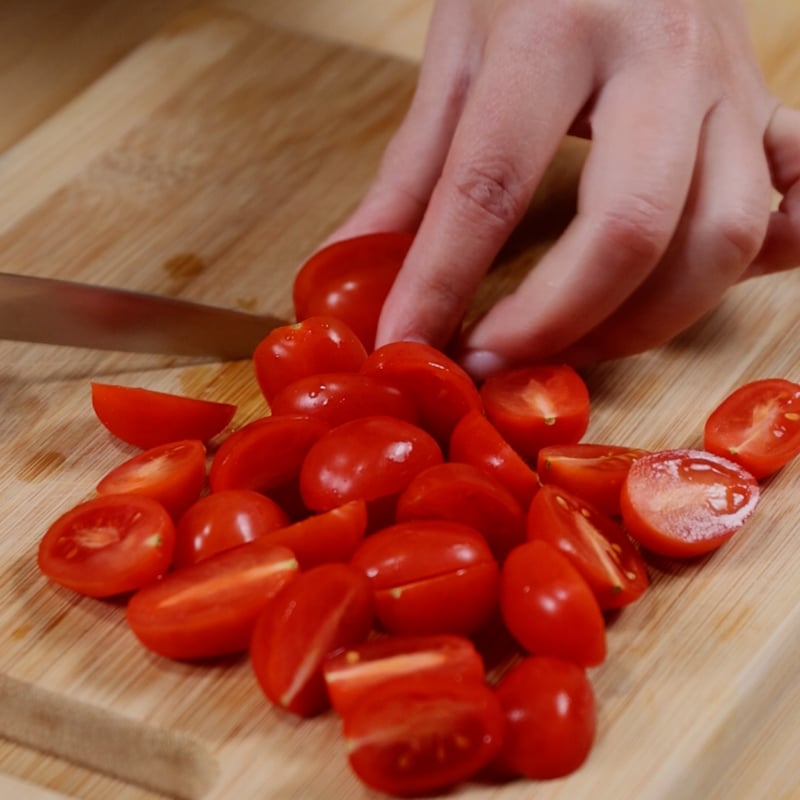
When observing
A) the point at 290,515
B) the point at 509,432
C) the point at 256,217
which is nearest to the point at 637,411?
the point at 509,432

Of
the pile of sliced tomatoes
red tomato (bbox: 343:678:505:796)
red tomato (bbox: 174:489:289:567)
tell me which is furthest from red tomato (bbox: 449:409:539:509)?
red tomato (bbox: 343:678:505:796)

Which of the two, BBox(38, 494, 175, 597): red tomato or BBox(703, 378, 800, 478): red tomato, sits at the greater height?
BBox(38, 494, 175, 597): red tomato

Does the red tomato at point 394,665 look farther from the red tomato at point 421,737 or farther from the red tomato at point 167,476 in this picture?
the red tomato at point 167,476

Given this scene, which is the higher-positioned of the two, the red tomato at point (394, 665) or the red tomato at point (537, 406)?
the red tomato at point (394, 665)

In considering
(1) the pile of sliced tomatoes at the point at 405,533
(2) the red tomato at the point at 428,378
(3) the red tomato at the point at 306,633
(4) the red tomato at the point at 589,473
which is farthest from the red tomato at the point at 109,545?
(4) the red tomato at the point at 589,473

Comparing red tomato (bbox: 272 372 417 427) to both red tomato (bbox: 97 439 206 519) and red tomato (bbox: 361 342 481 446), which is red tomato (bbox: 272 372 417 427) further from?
red tomato (bbox: 97 439 206 519)

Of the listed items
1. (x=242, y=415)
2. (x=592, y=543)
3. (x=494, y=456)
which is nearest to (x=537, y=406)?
(x=494, y=456)
